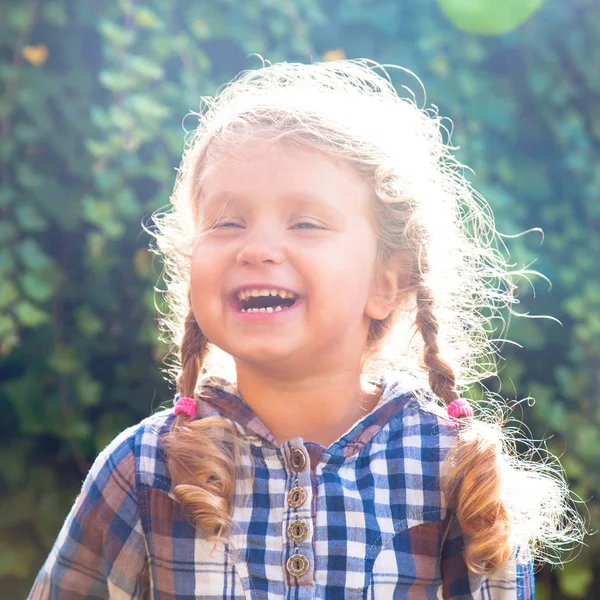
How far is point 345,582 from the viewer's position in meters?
1.49

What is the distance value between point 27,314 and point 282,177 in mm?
1045

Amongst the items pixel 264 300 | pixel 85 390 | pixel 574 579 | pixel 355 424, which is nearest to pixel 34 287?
pixel 85 390

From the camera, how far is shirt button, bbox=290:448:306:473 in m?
1.56

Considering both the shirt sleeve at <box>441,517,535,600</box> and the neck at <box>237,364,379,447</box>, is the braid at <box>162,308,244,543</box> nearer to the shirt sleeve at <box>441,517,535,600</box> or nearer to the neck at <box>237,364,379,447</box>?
the neck at <box>237,364,379,447</box>

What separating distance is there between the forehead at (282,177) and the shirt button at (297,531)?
0.55 metres

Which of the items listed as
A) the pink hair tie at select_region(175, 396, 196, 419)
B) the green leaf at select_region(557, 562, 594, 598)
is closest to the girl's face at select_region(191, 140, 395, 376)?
the pink hair tie at select_region(175, 396, 196, 419)

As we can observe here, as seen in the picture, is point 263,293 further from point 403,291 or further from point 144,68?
point 144,68

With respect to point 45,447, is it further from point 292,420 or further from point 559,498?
point 559,498

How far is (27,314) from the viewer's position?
92.1 inches

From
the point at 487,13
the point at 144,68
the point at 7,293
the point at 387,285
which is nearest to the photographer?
the point at 387,285

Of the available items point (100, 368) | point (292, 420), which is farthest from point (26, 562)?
point (292, 420)

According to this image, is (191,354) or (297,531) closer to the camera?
(297,531)

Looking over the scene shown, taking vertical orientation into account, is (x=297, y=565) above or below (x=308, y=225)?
below

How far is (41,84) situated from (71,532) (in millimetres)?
1293
